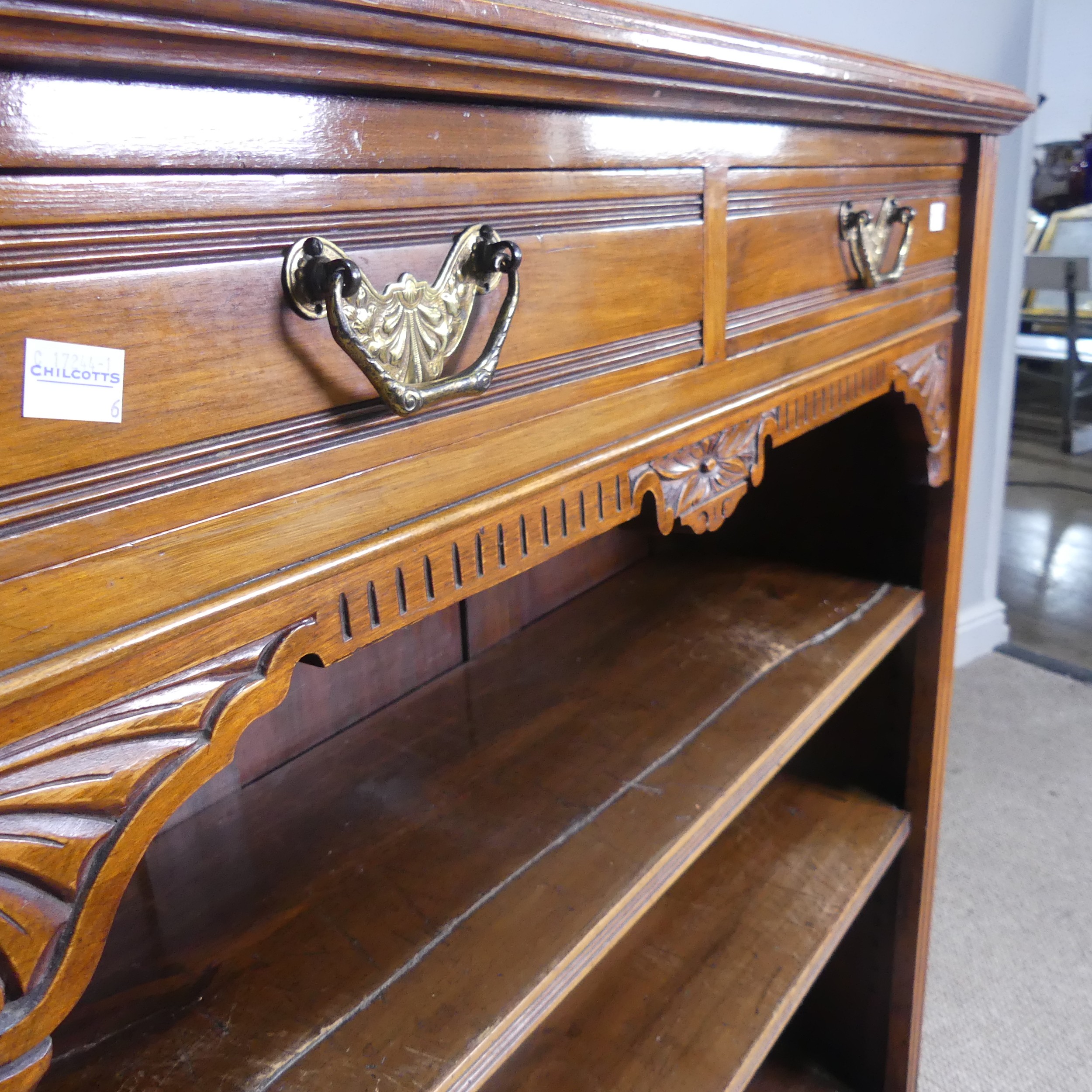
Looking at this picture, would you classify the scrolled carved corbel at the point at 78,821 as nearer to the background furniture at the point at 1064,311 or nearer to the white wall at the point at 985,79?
the white wall at the point at 985,79

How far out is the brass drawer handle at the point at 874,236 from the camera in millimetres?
648

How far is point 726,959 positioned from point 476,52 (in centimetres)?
79

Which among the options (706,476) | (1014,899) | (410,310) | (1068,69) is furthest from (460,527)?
(1068,69)

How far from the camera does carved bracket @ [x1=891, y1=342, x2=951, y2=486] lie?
31.4 inches

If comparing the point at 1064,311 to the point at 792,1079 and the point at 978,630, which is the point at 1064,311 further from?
the point at 792,1079

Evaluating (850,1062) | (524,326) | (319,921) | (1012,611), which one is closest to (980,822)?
(850,1062)

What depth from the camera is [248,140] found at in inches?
11.4

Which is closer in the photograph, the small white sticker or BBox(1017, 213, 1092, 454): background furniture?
the small white sticker

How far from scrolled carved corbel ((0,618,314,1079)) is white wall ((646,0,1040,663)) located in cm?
103

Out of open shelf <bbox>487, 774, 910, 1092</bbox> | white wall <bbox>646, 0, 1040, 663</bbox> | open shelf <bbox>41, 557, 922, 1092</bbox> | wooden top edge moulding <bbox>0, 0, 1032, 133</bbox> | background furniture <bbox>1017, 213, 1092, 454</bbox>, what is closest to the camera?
wooden top edge moulding <bbox>0, 0, 1032, 133</bbox>

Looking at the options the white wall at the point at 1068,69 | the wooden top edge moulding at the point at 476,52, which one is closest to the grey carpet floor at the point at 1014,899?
the wooden top edge moulding at the point at 476,52

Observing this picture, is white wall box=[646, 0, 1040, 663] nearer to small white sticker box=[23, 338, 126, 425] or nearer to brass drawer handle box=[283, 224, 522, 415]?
brass drawer handle box=[283, 224, 522, 415]

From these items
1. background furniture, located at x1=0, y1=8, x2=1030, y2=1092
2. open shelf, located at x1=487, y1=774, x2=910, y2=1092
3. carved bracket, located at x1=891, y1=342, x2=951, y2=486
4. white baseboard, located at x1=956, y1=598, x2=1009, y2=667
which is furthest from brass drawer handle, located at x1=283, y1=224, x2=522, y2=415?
white baseboard, located at x1=956, y1=598, x2=1009, y2=667

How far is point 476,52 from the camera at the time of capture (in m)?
0.33
